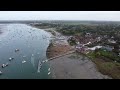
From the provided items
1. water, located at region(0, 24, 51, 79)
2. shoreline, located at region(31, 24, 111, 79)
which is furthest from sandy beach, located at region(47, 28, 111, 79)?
water, located at region(0, 24, 51, 79)

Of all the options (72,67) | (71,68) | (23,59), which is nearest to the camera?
(71,68)

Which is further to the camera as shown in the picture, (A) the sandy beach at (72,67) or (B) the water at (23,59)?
(B) the water at (23,59)

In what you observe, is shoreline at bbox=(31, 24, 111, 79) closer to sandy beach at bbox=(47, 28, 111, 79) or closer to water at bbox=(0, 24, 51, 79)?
sandy beach at bbox=(47, 28, 111, 79)

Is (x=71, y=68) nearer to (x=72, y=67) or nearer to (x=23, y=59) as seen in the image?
(x=72, y=67)

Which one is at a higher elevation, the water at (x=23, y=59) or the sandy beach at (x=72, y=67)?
the sandy beach at (x=72, y=67)

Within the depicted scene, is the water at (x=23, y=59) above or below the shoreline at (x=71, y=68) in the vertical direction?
below

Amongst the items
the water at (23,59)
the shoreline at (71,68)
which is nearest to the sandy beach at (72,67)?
the shoreline at (71,68)

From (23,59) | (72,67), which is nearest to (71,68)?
(72,67)

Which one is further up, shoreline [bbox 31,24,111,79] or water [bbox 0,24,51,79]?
shoreline [bbox 31,24,111,79]

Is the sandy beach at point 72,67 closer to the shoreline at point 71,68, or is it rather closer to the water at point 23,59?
the shoreline at point 71,68

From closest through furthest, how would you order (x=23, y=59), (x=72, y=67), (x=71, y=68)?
(x=71, y=68) → (x=72, y=67) → (x=23, y=59)
